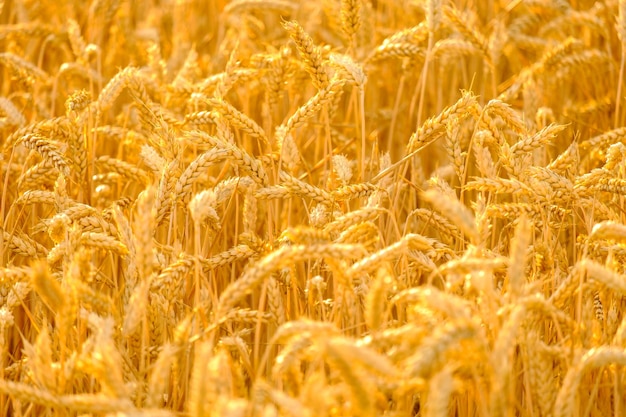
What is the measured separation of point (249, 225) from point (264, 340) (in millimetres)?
335

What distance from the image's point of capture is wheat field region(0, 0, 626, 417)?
1.50 m

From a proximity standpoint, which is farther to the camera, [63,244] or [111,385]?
[63,244]

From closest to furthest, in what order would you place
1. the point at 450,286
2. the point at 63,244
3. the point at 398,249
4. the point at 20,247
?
the point at 450,286 < the point at 398,249 < the point at 63,244 < the point at 20,247

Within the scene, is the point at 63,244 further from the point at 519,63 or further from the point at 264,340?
the point at 519,63

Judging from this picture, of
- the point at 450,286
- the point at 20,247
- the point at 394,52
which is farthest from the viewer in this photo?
the point at 394,52

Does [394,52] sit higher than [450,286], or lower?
higher

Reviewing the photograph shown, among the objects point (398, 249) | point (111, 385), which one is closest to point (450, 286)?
point (398, 249)

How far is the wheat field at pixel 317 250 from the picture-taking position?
1.50 m

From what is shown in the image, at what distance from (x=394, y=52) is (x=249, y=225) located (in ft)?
3.01

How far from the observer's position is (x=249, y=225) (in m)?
2.31

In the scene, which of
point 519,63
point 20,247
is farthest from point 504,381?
point 519,63

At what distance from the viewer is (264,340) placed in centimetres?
240

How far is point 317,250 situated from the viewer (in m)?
1.65

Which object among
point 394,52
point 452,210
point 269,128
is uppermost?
point 394,52
